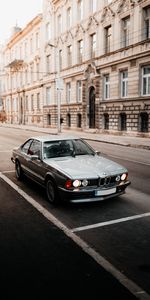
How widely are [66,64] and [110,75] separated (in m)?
10.5

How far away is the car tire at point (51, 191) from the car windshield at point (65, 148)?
2.77 feet

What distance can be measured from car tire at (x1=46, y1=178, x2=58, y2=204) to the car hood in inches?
15.9

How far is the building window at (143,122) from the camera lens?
23.9 meters

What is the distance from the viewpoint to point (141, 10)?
23688 millimetres

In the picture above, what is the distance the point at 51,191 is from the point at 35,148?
1.73m

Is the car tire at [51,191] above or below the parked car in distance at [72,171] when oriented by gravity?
below

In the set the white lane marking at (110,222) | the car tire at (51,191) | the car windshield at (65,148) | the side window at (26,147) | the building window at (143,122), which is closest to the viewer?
the white lane marking at (110,222)

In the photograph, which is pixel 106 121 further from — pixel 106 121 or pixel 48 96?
pixel 48 96

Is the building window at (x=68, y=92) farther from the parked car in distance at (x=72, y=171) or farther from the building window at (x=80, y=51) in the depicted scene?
the parked car in distance at (x=72, y=171)

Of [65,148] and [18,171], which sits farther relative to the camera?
[18,171]

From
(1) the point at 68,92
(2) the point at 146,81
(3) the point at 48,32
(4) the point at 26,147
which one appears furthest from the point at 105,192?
(3) the point at 48,32

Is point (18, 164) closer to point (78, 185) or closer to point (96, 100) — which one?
point (78, 185)

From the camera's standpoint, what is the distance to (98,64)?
29484mm

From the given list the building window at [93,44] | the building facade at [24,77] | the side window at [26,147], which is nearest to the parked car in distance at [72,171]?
the side window at [26,147]
